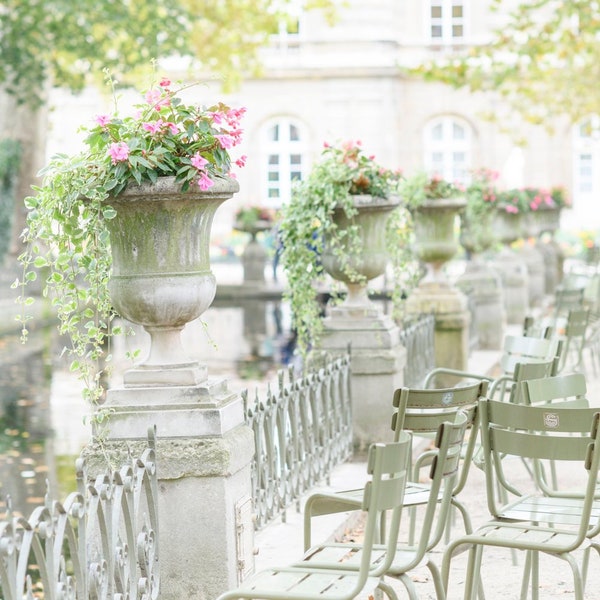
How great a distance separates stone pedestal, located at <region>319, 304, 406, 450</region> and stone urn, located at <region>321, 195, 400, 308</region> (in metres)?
0.20

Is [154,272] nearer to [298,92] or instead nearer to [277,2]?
[277,2]

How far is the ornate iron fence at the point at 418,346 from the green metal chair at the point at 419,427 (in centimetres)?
350

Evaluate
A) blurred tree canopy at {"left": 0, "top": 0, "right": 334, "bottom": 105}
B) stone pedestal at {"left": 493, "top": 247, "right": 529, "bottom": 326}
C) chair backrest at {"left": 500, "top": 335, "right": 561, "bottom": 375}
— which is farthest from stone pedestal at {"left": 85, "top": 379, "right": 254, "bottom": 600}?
blurred tree canopy at {"left": 0, "top": 0, "right": 334, "bottom": 105}

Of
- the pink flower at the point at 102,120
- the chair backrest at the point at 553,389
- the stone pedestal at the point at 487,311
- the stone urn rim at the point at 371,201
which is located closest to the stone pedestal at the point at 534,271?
the stone pedestal at the point at 487,311

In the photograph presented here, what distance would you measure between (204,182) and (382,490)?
148 centimetres

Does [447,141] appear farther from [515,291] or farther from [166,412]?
[166,412]

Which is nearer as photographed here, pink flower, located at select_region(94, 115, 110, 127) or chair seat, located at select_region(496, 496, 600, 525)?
chair seat, located at select_region(496, 496, 600, 525)

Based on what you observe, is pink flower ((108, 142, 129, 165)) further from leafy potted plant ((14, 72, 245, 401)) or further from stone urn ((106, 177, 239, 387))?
stone urn ((106, 177, 239, 387))

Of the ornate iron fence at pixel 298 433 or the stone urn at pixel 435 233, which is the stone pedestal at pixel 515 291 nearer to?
the stone urn at pixel 435 233

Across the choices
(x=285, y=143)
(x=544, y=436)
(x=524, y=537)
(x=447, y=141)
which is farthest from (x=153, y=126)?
(x=447, y=141)

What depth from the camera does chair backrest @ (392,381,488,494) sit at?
5363 mm

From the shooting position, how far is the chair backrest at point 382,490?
398 cm

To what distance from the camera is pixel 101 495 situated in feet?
14.3

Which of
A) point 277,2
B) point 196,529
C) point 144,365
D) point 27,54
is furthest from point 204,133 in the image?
point 277,2
